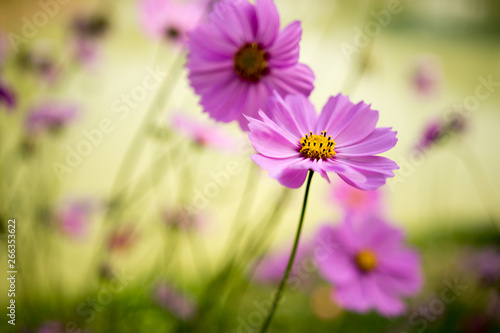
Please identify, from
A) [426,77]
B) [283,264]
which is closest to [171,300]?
[283,264]

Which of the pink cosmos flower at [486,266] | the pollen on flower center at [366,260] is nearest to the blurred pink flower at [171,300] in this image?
the pollen on flower center at [366,260]

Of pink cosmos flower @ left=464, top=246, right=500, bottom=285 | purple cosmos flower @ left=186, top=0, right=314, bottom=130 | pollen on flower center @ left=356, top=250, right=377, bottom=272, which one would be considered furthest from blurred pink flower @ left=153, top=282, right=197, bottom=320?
pink cosmos flower @ left=464, top=246, right=500, bottom=285

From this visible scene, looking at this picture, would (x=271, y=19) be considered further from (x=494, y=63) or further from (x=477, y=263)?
(x=494, y=63)

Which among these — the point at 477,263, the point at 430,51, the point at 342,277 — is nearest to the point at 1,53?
the point at 342,277

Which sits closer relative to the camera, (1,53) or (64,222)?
(1,53)

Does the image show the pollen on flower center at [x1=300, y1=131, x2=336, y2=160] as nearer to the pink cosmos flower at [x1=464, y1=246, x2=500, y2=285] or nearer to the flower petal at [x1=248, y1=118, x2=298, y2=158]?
the flower petal at [x1=248, y1=118, x2=298, y2=158]

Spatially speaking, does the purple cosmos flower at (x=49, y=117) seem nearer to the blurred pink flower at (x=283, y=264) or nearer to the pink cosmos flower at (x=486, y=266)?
the blurred pink flower at (x=283, y=264)
